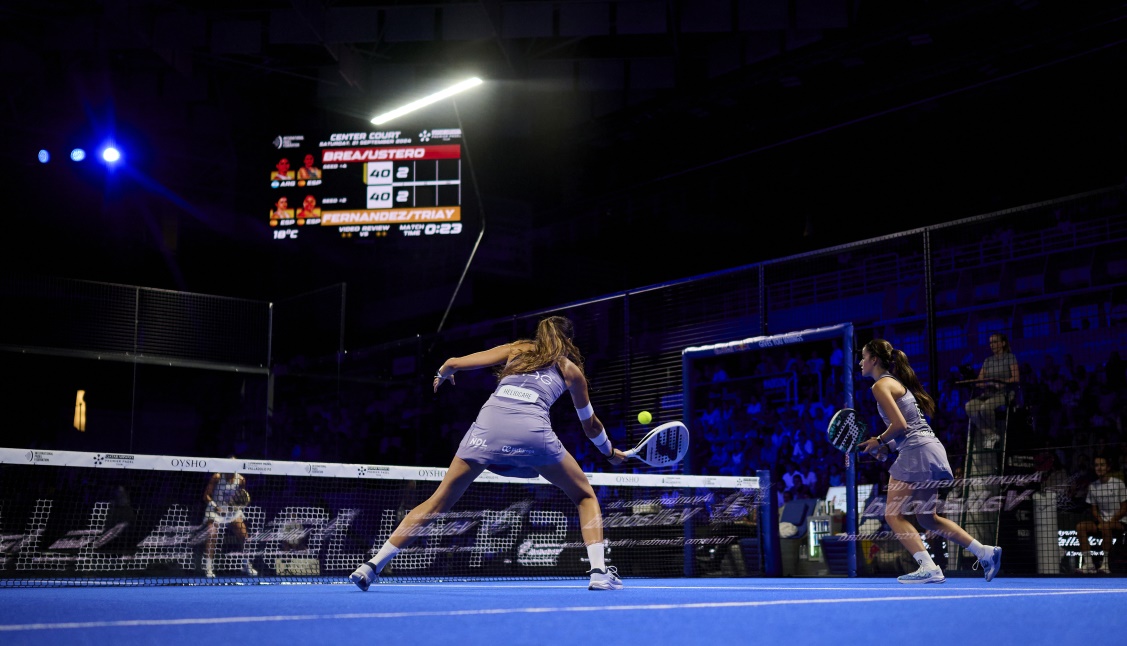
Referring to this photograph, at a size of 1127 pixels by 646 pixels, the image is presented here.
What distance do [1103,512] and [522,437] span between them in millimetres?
7234

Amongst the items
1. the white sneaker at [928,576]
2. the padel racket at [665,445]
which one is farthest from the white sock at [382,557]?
the white sneaker at [928,576]

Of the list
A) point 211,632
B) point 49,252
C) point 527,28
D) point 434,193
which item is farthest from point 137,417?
point 211,632

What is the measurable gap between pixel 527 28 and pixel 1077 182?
865 centimetres

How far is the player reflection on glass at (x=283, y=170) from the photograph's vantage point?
1756 cm

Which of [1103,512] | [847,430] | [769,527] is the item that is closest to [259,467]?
[847,430]

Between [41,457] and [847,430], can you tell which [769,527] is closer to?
[847,430]

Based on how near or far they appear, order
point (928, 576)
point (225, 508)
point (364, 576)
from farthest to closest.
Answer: point (225, 508), point (928, 576), point (364, 576)

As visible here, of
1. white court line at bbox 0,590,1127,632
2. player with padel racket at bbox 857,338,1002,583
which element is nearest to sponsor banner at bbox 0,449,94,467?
white court line at bbox 0,590,1127,632

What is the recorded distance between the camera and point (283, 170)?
17578 millimetres

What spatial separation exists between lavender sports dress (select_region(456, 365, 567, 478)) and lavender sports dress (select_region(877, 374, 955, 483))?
2.90m

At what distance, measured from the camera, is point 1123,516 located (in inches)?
454

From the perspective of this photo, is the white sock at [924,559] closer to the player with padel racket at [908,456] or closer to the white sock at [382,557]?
the player with padel racket at [908,456]

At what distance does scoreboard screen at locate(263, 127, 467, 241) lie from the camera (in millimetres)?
17156

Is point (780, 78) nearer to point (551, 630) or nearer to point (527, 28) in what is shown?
point (527, 28)
